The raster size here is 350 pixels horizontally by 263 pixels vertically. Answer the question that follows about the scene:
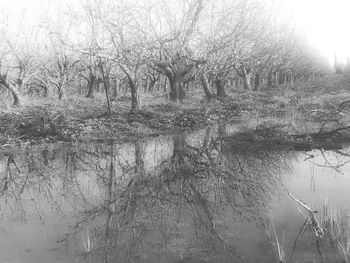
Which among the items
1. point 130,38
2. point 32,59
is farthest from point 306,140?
point 32,59

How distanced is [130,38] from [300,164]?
12.1 m

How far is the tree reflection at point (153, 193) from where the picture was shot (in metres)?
5.82

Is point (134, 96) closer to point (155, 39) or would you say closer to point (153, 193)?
point (155, 39)

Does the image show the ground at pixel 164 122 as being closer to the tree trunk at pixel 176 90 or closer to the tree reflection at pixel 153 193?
the tree trunk at pixel 176 90

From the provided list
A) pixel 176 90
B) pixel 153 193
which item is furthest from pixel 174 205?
pixel 176 90

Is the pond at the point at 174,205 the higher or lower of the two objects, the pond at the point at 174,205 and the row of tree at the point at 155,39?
the lower

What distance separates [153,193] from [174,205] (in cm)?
101

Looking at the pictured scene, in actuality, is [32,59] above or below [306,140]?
above

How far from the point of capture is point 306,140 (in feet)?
41.3

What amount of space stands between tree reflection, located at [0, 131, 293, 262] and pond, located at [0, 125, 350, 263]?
0.08ft

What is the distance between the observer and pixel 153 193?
331 inches

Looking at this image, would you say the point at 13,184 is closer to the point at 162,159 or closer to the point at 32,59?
the point at 162,159

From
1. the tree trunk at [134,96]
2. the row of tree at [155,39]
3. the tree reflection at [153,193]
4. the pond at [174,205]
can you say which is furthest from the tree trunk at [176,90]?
the pond at [174,205]

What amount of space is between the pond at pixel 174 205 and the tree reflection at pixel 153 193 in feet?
0.08
